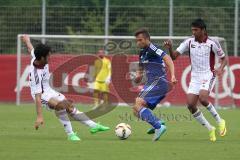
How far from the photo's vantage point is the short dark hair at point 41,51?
1358cm

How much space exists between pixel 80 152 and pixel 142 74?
3475mm

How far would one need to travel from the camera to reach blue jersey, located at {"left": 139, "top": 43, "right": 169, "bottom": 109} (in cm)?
1431

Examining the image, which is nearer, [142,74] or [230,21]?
[142,74]

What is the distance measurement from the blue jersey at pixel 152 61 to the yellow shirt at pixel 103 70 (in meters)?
12.8

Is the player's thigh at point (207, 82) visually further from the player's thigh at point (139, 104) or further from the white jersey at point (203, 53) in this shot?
the player's thigh at point (139, 104)

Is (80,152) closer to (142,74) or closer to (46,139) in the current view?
(46,139)

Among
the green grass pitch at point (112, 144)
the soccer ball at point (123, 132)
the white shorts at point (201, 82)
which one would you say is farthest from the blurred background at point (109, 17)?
the soccer ball at point (123, 132)

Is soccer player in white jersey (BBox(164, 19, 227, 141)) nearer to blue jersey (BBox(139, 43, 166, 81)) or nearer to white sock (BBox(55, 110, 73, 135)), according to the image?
blue jersey (BBox(139, 43, 166, 81))

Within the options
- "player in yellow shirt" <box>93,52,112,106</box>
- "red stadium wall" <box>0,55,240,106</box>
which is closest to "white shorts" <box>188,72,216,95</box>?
"red stadium wall" <box>0,55,240,106</box>

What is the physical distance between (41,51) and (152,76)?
2.28 metres

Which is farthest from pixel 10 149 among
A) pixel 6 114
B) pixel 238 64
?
pixel 238 64

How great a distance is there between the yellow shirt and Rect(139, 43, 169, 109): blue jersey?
41.9 feet

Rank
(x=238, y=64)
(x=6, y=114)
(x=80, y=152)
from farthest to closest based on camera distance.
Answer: (x=238, y=64) < (x=6, y=114) < (x=80, y=152)

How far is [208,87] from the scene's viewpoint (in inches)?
577
